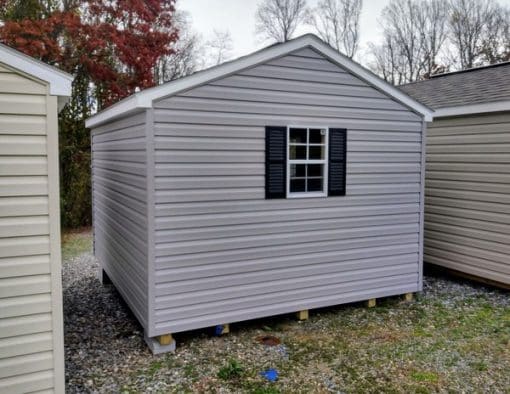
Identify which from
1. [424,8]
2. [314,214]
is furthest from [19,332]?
[424,8]

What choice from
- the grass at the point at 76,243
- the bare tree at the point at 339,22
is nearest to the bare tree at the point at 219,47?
the bare tree at the point at 339,22

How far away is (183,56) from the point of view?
766 inches

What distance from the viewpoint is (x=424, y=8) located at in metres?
23.7

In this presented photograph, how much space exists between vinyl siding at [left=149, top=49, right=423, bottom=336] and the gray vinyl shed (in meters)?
0.01

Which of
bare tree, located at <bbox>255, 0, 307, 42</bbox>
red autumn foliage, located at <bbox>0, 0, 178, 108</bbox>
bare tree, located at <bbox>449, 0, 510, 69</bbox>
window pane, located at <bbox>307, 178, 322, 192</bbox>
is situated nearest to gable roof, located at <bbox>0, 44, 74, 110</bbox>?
window pane, located at <bbox>307, 178, 322, 192</bbox>

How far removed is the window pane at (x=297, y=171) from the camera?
5.93m

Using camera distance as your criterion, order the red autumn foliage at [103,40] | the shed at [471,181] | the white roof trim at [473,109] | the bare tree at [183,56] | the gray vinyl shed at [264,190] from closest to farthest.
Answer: the gray vinyl shed at [264,190]
the white roof trim at [473,109]
the shed at [471,181]
the red autumn foliage at [103,40]
the bare tree at [183,56]

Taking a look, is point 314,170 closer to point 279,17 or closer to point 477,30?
point 279,17

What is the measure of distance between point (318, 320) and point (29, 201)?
3.70 metres

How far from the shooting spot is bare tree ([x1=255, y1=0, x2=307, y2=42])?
22.5 metres

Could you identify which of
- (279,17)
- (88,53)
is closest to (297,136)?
(88,53)

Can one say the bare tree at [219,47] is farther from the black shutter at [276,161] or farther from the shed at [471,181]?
the black shutter at [276,161]

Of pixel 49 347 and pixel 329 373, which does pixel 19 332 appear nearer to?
pixel 49 347

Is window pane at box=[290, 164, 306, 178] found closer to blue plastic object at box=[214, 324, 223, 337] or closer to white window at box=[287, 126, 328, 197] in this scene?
white window at box=[287, 126, 328, 197]
